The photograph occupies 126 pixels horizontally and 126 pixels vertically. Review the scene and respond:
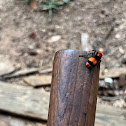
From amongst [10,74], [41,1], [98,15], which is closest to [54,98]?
[10,74]

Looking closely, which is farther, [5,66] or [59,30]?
[59,30]

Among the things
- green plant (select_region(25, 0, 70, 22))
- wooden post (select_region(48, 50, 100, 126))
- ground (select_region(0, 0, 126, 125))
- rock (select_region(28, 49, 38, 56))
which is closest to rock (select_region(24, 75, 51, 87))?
ground (select_region(0, 0, 126, 125))

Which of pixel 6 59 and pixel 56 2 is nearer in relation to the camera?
pixel 6 59

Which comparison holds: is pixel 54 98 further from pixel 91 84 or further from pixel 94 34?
pixel 94 34

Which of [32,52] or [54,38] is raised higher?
[54,38]

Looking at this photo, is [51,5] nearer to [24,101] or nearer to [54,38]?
[54,38]

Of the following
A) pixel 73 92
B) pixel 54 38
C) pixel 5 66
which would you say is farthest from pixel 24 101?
pixel 54 38
